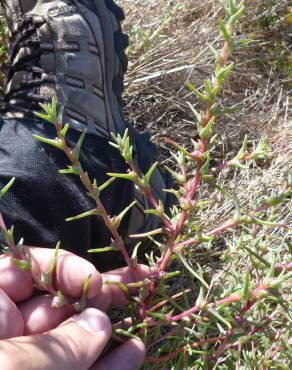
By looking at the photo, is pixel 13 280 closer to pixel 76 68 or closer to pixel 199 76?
pixel 76 68

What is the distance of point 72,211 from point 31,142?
0.23m

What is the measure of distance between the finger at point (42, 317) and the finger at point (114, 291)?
0.23ft

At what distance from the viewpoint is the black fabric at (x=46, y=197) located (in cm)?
122

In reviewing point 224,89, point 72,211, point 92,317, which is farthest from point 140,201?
point 224,89

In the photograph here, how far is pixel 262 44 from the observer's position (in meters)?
1.88

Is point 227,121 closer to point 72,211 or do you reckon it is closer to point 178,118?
point 178,118

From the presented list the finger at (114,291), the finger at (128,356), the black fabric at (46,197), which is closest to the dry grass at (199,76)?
the black fabric at (46,197)

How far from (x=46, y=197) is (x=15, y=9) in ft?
2.61

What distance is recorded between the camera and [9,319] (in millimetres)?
955

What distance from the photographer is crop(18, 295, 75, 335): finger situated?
1013mm

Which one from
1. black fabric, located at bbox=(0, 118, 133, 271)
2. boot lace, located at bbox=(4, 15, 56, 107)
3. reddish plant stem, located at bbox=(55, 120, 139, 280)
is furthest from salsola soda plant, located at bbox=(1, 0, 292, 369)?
boot lace, located at bbox=(4, 15, 56, 107)

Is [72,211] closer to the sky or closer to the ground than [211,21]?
closer to the ground

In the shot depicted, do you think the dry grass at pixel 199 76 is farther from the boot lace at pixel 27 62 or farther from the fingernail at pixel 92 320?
the fingernail at pixel 92 320

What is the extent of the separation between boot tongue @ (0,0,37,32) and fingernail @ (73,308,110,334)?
1.14 m
